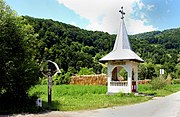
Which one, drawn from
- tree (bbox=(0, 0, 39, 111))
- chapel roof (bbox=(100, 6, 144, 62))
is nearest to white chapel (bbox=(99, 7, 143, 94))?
chapel roof (bbox=(100, 6, 144, 62))

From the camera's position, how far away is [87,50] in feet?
288

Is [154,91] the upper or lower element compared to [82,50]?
lower

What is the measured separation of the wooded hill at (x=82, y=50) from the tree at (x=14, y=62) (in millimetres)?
40778

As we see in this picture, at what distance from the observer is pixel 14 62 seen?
14.1m

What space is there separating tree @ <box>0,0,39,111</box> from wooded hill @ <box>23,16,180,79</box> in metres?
40.8

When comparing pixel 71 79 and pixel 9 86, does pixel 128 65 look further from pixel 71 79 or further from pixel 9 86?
pixel 71 79

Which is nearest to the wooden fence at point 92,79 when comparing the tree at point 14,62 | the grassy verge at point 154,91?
the grassy verge at point 154,91

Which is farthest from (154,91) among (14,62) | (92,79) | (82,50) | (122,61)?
(82,50)

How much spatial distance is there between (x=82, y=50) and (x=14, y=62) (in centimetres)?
7104

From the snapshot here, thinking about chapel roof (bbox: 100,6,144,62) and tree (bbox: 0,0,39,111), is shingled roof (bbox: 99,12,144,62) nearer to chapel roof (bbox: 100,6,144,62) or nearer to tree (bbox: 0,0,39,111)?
chapel roof (bbox: 100,6,144,62)

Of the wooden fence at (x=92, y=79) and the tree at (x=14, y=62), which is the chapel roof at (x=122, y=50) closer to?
the tree at (x=14, y=62)

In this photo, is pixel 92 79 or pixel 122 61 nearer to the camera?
pixel 122 61

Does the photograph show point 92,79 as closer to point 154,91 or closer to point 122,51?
point 154,91

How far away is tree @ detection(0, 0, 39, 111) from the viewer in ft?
45.3
